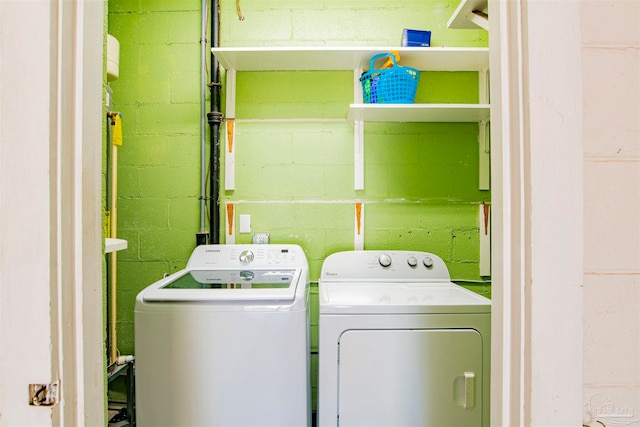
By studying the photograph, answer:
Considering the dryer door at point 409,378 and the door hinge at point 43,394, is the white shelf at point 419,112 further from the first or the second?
the door hinge at point 43,394

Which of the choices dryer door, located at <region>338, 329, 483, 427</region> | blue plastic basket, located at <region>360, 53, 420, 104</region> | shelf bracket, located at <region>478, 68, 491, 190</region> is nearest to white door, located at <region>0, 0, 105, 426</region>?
dryer door, located at <region>338, 329, 483, 427</region>

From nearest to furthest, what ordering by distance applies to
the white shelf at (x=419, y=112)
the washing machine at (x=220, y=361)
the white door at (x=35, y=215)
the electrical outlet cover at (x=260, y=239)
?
the white door at (x=35, y=215) < the washing machine at (x=220, y=361) < the white shelf at (x=419, y=112) < the electrical outlet cover at (x=260, y=239)

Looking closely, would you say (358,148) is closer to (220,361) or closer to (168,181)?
(168,181)

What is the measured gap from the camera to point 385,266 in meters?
1.94

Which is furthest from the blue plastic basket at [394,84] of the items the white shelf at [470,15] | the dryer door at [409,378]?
the dryer door at [409,378]

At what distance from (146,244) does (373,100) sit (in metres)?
1.52

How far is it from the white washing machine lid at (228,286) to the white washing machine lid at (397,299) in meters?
0.17

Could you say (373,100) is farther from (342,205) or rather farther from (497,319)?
(497,319)

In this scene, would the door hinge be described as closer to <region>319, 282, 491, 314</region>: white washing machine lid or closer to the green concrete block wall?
<region>319, 282, 491, 314</region>: white washing machine lid

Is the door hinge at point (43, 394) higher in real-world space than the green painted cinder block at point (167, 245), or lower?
lower

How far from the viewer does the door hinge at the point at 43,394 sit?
0.55m

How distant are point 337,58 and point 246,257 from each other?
1.17 meters

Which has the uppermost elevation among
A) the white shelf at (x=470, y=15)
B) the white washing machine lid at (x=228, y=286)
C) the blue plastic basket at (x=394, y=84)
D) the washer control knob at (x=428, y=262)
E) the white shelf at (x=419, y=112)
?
the white shelf at (x=470, y=15)

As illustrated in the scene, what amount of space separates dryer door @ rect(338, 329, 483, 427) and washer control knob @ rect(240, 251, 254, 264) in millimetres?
730
